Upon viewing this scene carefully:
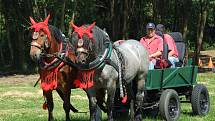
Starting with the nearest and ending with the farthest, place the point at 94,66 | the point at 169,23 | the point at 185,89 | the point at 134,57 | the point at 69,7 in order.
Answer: the point at 94,66, the point at 134,57, the point at 185,89, the point at 69,7, the point at 169,23

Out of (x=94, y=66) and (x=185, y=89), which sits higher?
(x=94, y=66)

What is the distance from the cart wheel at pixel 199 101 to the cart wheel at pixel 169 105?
692 mm

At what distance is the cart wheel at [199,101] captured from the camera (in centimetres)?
1183

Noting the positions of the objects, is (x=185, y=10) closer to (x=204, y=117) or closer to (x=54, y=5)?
(x=54, y=5)

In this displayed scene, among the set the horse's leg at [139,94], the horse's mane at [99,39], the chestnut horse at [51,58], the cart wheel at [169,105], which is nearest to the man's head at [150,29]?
the horse's leg at [139,94]

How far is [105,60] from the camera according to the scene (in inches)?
362

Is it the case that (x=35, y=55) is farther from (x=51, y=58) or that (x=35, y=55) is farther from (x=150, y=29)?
(x=150, y=29)

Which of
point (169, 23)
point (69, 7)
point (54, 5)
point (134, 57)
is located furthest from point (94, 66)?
point (169, 23)

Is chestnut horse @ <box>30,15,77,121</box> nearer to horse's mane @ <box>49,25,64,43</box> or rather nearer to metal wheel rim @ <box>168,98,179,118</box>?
horse's mane @ <box>49,25,64,43</box>

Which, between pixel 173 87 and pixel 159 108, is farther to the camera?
pixel 173 87

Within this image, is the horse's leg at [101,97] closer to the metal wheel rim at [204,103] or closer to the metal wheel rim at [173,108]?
the metal wheel rim at [173,108]

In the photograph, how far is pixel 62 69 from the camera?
9.58 meters

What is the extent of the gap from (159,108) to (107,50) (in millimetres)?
2210

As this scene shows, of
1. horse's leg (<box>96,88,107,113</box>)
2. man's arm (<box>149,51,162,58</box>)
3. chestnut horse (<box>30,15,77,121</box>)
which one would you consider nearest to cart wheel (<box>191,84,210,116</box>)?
man's arm (<box>149,51,162,58</box>)
